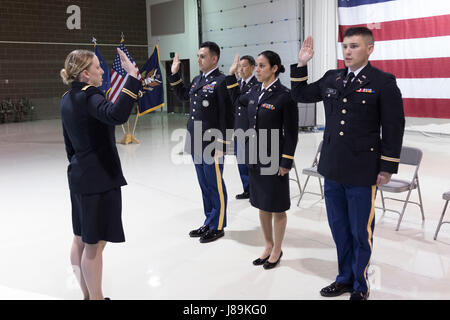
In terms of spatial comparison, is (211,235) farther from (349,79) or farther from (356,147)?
(349,79)

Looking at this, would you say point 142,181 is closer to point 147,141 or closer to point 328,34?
point 147,141

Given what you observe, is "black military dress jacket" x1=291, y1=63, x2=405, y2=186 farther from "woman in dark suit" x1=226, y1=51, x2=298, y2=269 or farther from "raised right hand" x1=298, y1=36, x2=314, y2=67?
"woman in dark suit" x1=226, y1=51, x2=298, y2=269

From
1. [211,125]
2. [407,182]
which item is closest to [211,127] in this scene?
[211,125]

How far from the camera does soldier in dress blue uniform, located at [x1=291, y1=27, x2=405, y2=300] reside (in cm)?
245

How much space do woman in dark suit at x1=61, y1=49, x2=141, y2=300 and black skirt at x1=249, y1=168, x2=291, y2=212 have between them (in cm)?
107

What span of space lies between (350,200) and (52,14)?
53.4 ft

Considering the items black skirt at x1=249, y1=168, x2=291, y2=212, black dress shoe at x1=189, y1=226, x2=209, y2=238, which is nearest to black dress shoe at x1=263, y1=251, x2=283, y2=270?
black skirt at x1=249, y1=168, x2=291, y2=212

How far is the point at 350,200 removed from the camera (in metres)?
2.61

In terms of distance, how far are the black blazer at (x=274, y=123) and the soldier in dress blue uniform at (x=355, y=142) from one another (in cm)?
21

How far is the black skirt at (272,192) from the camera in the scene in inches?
120

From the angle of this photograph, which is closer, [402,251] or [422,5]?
Answer: [402,251]

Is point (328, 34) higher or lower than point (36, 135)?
higher

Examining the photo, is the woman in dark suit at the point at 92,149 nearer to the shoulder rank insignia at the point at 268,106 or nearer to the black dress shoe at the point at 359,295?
the shoulder rank insignia at the point at 268,106

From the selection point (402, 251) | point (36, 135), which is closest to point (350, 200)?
point (402, 251)
